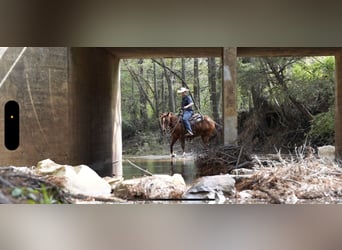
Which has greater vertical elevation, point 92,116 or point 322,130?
point 92,116

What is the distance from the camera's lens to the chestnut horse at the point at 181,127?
8.93ft

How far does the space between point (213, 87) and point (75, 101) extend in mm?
961

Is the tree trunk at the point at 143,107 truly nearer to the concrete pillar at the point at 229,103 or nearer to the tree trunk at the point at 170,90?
the tree trunk at the point at 170,90

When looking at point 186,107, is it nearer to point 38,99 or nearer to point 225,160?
point 225,160

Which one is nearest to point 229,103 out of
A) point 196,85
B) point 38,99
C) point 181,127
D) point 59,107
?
point 196,85

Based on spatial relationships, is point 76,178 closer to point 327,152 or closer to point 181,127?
point 181,127

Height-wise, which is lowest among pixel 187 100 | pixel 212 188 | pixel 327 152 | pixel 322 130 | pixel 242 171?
pixel 212 188

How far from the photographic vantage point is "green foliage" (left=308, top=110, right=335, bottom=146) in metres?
2.70

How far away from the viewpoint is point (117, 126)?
273cm

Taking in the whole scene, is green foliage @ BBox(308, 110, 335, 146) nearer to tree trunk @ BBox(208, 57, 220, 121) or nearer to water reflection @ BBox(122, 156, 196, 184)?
tree trunk @ BBox(208, 57, 220, 121)

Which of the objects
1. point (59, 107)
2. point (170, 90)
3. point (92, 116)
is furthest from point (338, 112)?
point (59, 107)
